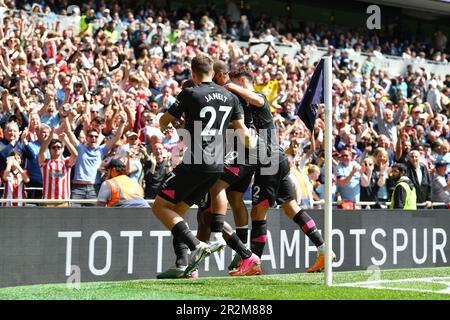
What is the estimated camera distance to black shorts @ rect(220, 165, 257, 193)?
927cm

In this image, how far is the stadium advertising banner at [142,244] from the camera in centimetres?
972

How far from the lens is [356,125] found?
17.7 m

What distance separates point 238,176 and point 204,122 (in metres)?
1.19

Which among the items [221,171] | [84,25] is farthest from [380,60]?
[221,171]

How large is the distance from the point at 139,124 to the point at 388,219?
462 cm

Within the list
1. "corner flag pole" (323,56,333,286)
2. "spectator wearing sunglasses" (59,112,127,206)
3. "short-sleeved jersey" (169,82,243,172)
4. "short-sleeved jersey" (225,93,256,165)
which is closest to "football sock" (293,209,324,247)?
"short-sleeved jersey" (225,93,256,165)

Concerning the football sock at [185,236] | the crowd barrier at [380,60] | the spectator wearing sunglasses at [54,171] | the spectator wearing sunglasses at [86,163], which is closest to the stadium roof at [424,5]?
the crowd barrier at [380,60]

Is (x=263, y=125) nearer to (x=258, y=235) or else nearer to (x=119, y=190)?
(x=258, y=235)

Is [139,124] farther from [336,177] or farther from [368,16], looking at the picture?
[368,16]

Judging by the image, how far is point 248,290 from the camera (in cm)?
768

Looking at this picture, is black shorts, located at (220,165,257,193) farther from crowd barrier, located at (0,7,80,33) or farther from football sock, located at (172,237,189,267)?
crowd barrier, located at (0,7,80,33)

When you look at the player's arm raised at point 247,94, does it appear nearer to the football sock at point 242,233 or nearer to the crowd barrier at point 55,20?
the football sock at point 242,233

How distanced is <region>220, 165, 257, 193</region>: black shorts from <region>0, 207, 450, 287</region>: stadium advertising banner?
5.01 ft
